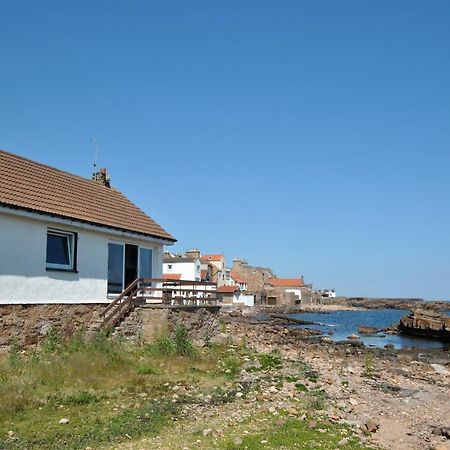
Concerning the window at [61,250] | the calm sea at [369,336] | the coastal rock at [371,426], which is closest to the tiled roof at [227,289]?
the calm sea at [369,336]

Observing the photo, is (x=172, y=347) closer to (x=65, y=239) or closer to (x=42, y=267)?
(x=42, y=267)

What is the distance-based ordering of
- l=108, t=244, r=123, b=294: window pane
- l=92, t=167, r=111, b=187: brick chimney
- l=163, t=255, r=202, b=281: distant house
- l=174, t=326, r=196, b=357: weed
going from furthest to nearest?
l=163, t=255, r=202, b=281: distant house, l=92, t=167, r=111, b=187: brick chimney, l=108, t=244, r=123, b=294: window pane, l=174, t=326, r=196, b=357: weed

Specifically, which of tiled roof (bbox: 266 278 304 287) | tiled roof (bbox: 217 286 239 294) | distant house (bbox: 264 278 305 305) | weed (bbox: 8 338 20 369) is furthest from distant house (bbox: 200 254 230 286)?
weed (bbox: 8 338 20 369)

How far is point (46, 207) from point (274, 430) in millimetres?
11142

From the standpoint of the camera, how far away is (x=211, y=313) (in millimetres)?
22844

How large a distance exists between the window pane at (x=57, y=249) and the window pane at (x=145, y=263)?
4307mm

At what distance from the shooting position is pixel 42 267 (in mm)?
17234

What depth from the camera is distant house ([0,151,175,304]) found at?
642 inches

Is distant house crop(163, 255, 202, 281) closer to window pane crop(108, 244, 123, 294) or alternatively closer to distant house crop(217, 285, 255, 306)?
distant house crop(217, 285, 255, 306)

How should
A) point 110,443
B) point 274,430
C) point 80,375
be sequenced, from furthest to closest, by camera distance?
point 80,375
point 274,430
point 110,443

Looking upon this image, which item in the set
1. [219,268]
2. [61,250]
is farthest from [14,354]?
[219,268]

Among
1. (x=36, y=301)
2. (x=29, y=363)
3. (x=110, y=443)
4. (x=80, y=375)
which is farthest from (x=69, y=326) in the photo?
(x=110, y=443)

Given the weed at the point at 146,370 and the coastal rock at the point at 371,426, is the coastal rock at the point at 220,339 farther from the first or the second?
the coastal rock at the point at 371,426

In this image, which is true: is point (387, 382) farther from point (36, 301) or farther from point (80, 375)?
point (36, 301)
